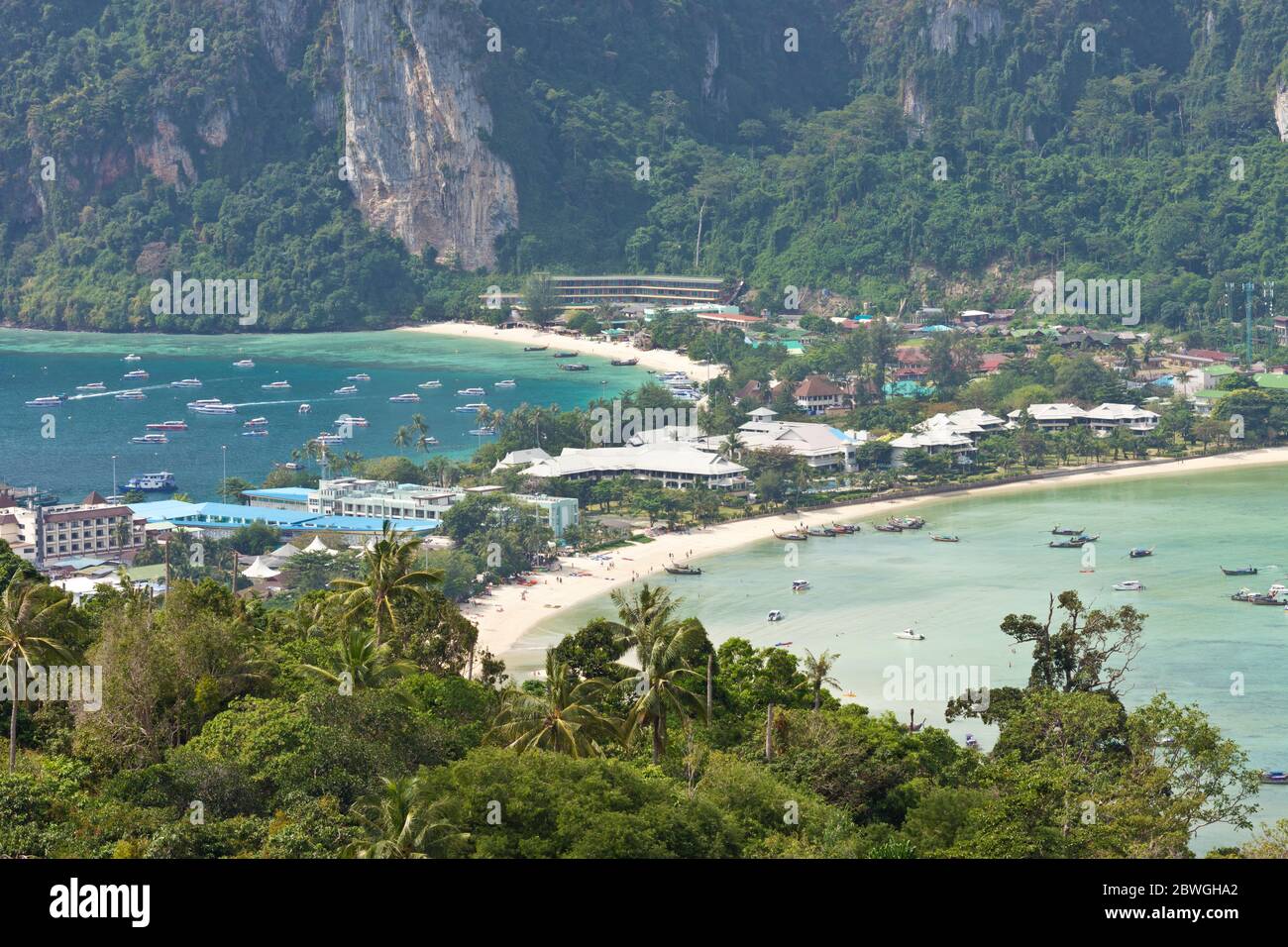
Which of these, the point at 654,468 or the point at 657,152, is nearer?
the point at 654,468

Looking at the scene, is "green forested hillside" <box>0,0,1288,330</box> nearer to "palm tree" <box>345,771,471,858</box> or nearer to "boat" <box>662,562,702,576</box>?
"boat" <box>662,562,702,576</box>

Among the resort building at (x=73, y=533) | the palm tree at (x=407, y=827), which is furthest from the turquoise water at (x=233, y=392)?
the palm tree at (x=407, y=827)

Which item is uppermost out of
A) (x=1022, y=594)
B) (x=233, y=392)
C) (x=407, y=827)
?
(x=407, y=827)

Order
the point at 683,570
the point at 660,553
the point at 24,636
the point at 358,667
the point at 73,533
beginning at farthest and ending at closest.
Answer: the point at 73,533 < the point at 660,553 < the point at 683,570 < the point at 358,667 < the point at 24,636

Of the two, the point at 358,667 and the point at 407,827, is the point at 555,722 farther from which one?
the point at 407,827

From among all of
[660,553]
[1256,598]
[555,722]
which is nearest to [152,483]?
[660,553]
